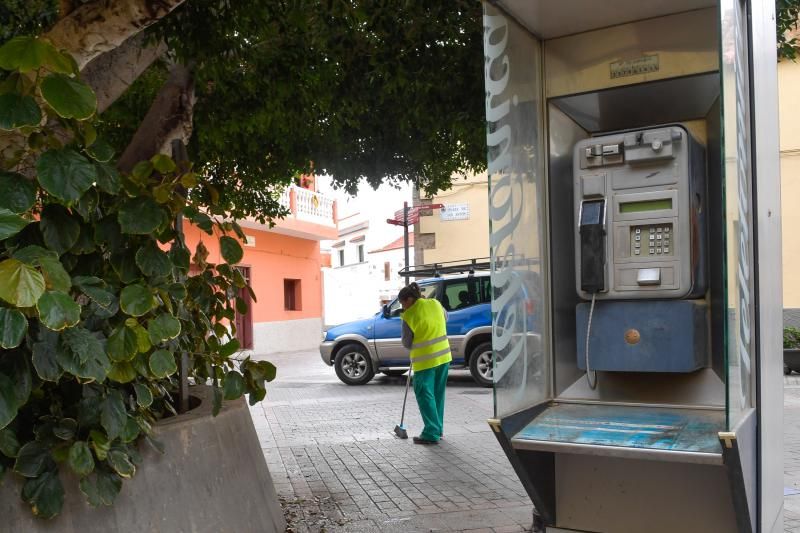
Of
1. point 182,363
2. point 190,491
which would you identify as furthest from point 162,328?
point 182,363

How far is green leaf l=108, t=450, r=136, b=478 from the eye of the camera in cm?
307

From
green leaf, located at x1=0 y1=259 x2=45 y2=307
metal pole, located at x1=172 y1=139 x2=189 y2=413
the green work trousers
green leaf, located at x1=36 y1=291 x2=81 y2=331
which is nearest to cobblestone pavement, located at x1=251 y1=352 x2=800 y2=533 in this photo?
the green work trousers

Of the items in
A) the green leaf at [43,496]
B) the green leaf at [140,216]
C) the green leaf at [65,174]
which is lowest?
the green leaf at [43,496]

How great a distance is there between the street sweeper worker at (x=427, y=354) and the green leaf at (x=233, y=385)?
11.6 feet

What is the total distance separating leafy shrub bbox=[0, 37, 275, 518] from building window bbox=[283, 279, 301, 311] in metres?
20.7

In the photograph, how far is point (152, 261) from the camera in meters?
3.26

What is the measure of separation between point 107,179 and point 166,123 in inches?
Result: 79.3

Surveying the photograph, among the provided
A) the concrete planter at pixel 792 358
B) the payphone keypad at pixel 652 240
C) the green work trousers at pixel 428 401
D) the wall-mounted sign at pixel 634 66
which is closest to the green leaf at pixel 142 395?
the payphone keypad at pixel 652 240

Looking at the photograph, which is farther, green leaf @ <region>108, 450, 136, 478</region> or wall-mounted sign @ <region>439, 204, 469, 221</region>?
wall-mounted sign @ <region>439, 204, 469, 221</region>

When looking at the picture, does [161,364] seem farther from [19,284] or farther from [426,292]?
[426,292]

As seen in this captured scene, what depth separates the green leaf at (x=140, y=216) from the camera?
3.14m

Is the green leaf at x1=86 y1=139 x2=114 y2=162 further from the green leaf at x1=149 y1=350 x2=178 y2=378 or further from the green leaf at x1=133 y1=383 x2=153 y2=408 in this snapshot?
the green leaf at x1=133 y1=383 x2=153 y2=408

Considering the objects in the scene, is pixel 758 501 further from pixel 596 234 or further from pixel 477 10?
pixel 477 10

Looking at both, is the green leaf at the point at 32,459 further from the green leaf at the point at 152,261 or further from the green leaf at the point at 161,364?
the green leaf at the point at 152,261
